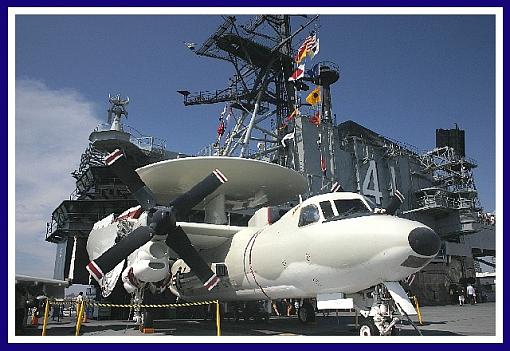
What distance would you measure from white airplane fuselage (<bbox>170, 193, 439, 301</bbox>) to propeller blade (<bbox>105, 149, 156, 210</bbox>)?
421cm

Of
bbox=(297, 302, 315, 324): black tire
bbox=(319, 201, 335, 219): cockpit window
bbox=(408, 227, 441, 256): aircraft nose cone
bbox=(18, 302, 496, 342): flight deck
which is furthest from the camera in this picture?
bbox=(297, 302, 315, 324): black tire

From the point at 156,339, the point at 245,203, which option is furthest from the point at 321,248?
the point at 245,203

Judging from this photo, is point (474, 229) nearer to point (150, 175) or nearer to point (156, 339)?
point (150, 175)

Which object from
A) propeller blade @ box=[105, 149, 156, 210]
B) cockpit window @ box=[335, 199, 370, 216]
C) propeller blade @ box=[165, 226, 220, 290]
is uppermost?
propeller blade @ box=[105, 149, 156, 210]

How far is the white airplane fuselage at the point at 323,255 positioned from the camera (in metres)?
10.5

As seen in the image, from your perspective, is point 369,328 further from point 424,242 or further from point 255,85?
point 255,85

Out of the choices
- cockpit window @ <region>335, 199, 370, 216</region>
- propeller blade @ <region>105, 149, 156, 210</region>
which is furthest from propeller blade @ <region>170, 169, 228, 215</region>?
cockpit window @ <region>335, 199, 370, 216</region>

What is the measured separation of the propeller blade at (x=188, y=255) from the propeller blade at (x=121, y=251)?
3.22 ft

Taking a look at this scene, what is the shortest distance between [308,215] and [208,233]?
21.2 ft

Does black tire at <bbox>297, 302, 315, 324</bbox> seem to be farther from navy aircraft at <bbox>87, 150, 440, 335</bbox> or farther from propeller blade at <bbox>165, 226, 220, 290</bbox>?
propeller blade at <bbox>165, 226, 220, 290</bbox>

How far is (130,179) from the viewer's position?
15.6 meters

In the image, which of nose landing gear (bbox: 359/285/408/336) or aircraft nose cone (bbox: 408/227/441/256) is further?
nose landing gear (bbox: 359/285/408/336)

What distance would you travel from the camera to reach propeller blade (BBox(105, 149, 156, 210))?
597 inches

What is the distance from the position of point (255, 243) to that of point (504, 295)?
29.2ft
